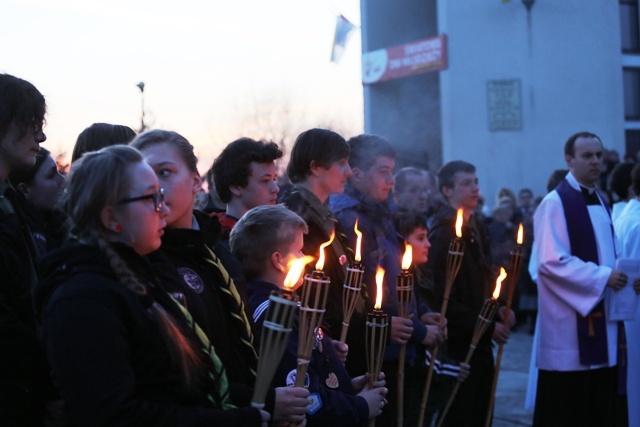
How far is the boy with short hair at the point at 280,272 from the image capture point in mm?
3479

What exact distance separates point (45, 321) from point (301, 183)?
8.11 ft

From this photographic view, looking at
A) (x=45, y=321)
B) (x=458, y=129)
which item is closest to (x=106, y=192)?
(x=45, y=321)

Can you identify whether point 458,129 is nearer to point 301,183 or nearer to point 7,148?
point 301,183

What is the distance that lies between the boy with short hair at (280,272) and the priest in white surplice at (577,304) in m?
3.05

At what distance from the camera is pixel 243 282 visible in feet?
10.7

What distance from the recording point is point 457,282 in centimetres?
616

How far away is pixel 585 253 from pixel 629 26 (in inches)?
828

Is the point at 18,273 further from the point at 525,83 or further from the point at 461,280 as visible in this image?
the point at 525,83

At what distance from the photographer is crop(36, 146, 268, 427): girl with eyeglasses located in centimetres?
226

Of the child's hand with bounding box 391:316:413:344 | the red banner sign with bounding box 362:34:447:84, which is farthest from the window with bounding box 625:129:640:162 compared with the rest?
the child's hand with bounding box 391:316:413:344

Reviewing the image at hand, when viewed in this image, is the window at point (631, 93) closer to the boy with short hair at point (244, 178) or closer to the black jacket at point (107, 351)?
the boy with short hair at point (244, 178)

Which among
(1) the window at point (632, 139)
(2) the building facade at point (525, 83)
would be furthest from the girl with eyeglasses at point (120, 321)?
(1) the window at point (632, 139)

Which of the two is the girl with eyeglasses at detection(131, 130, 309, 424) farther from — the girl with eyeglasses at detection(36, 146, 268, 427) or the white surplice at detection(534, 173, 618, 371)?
the white surplice at detection(534, 173, 618, 371)

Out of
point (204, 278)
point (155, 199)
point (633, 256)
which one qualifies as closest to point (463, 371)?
point (633, 256)
